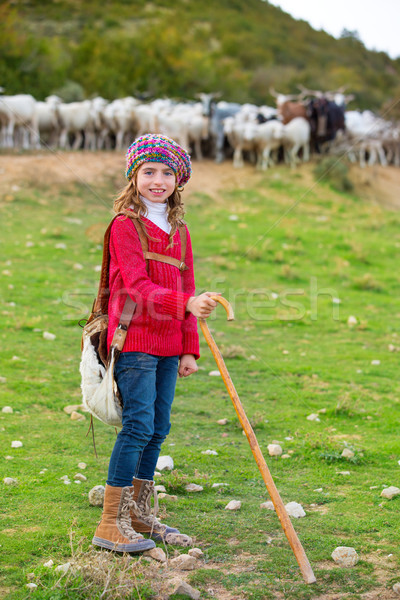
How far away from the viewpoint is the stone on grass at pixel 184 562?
3086mm

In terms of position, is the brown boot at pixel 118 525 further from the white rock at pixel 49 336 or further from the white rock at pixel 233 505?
the white rock at pixel 49 336

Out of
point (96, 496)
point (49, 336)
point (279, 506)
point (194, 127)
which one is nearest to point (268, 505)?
point (279, 506)

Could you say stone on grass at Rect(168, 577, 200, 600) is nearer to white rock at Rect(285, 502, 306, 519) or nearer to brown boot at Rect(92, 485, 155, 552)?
brown boot at Rect(92, 485, 155, 552)

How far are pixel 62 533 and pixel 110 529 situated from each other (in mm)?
311

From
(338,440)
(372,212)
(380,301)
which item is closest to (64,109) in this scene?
(372,212)

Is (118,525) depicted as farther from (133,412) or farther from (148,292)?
(148,292)

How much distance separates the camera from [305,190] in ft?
55.6

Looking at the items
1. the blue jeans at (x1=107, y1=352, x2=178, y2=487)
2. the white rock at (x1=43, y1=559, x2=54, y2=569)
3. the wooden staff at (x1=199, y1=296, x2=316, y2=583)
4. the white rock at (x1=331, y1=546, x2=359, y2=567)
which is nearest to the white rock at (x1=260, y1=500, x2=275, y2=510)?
the white rock at (x1=331, y1=546, x2=359, y2=567)

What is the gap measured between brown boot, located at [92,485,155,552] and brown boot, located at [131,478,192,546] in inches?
3.1

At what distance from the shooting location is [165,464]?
4.30 metres

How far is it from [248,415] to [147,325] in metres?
2.38

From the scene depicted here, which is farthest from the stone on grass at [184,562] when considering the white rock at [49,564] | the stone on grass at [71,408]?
the stone on grass at [71,408]

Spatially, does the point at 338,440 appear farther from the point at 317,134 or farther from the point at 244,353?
the point at 317,134

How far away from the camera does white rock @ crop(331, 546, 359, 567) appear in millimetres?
3162
